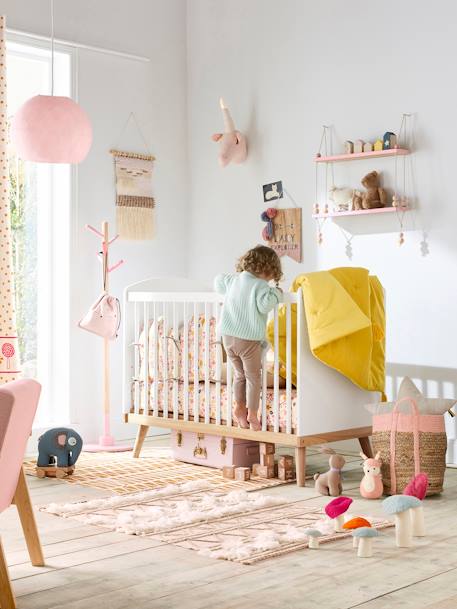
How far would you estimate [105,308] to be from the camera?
4.39 metres

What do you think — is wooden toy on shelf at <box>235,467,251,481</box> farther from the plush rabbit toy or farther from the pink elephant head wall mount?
the pink elephant head wall mount

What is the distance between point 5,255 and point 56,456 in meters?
0.97

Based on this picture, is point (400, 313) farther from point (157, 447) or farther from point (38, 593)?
point (38, 593)

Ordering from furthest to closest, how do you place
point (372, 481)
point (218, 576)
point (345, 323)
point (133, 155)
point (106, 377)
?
point (133, 155)
point (106, 377)
point (345, 323)
point (372, 481)
point (218, 576)

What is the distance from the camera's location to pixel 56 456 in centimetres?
377

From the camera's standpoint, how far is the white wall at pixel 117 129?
460cm

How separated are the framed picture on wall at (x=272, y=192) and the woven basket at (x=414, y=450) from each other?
1640 millimetres

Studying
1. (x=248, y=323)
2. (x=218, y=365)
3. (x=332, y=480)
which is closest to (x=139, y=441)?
(x=218, y=365)

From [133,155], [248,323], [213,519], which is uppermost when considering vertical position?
[133,155]

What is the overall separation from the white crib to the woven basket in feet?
1.03

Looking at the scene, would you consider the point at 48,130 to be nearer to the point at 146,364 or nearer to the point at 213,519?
the point at 146,364

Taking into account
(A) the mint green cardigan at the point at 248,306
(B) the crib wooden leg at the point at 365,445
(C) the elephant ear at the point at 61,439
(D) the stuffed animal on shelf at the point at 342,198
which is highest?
(D) the stuffed animal on shelf at the point at 342,198

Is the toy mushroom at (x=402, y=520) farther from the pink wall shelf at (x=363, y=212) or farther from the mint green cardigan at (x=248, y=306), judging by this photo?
the pink wall shelf at (x=363, y=212)

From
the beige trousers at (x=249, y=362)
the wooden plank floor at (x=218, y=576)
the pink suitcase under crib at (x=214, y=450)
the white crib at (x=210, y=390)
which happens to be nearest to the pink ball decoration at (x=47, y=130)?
the white crib at (x=210, y=390)
